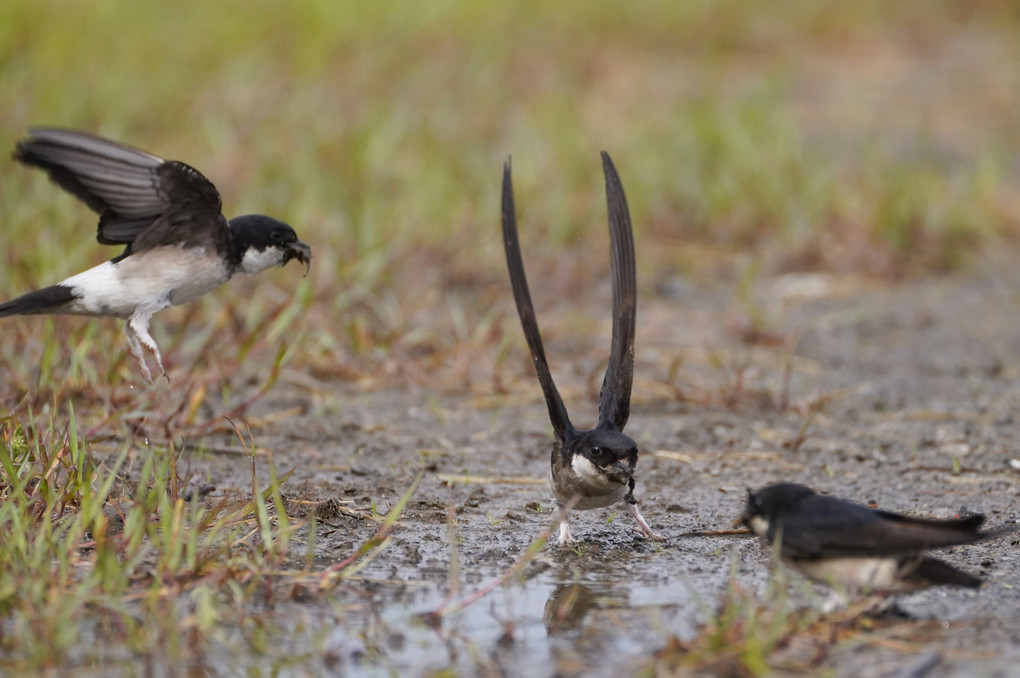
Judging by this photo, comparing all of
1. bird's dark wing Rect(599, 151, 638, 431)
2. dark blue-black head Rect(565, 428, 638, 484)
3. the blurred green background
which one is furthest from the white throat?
the blurred green background

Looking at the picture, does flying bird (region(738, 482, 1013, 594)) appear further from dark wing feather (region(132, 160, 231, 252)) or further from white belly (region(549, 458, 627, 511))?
dark wing feather (region(132, 160, 231, 252))

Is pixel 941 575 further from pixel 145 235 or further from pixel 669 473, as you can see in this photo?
pixel 145 235

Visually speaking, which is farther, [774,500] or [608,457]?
[608,457]

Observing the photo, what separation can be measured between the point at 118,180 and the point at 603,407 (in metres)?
1.52

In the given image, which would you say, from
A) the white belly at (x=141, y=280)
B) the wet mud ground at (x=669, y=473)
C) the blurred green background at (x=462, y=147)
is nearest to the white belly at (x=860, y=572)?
the wet mud ground at (x=669, y=473)

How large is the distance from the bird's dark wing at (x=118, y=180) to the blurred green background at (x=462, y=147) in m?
1.31

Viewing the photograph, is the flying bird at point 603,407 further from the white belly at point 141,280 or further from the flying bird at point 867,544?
the white belly at point 141,280

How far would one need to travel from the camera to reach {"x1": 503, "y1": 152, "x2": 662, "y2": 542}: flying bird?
11.0 feet

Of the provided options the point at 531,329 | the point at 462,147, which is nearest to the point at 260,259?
the point at 531,329

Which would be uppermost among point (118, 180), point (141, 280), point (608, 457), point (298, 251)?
point (118, 180)

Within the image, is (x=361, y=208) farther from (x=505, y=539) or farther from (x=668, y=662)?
(x=668, y=662)

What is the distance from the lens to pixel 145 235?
3.62 meters

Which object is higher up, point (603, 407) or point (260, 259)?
point (260, 259)

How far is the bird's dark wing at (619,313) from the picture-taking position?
369 centimetres
